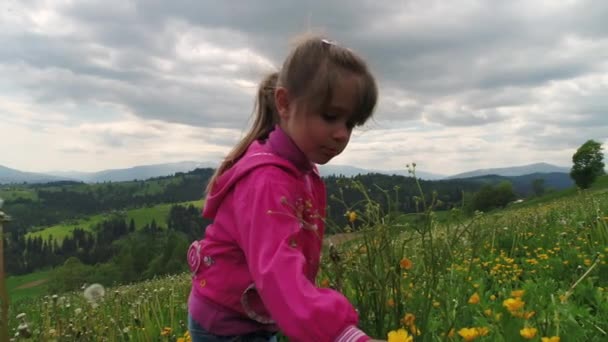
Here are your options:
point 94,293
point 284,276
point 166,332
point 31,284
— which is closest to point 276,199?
point 284,276

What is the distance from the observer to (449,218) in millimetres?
2311

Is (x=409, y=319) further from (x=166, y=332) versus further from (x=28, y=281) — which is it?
(x=28, y=281)

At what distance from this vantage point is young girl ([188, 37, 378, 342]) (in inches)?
68.6

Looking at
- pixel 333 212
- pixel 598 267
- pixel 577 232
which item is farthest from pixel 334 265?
pixel 577 232

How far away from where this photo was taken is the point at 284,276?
1.61 m

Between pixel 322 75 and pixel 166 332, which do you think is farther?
pixel 166 332

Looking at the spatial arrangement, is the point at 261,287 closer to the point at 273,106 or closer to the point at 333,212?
the point at 333,212

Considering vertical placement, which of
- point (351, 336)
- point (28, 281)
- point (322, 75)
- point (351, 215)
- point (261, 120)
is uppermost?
point (322, 75)

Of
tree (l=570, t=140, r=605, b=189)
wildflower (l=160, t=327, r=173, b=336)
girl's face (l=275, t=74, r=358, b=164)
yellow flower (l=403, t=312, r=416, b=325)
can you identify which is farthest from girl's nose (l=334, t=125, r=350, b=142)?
tree (l=570, t=140, r=605, b=189)

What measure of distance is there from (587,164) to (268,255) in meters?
81.0

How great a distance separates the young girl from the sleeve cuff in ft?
0.51

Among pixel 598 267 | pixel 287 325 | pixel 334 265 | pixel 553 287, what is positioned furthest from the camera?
pixel 598 267

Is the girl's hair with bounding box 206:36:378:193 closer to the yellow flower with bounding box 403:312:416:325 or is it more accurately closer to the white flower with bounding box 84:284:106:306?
the yellow flower with bounding box 403:312:416:325

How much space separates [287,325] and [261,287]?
0.17 metres
